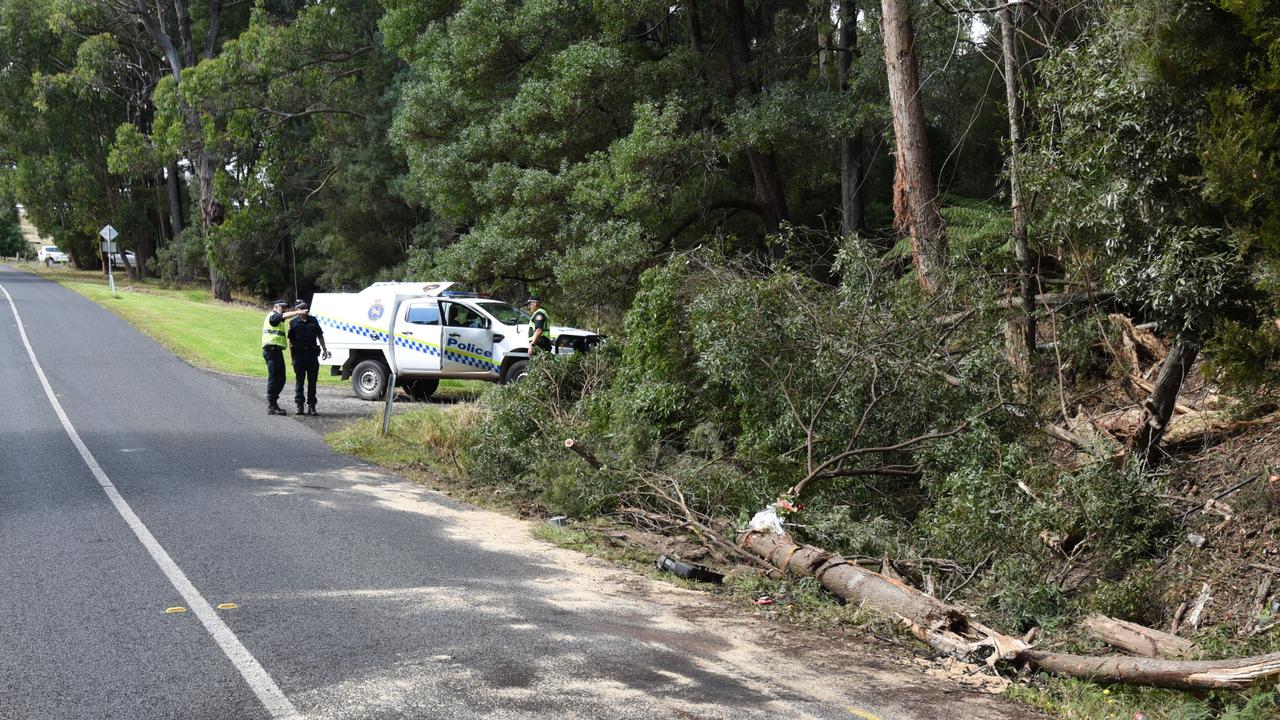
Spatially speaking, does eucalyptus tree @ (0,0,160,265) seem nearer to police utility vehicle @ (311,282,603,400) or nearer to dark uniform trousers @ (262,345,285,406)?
police utility vehicle @ (311,282,603,400)

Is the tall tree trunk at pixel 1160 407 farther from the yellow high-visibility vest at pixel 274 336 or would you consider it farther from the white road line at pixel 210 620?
the yellow high-visibility vest at pixel 274 336

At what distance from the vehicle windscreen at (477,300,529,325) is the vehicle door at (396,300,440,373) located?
94cm

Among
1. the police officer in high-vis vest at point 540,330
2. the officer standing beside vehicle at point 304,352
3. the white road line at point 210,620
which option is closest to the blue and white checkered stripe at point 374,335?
the officer standing beside vehicle at point 304,352

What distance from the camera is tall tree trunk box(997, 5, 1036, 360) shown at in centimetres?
1034

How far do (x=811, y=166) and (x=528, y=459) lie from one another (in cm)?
1240

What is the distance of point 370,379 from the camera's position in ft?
63.8

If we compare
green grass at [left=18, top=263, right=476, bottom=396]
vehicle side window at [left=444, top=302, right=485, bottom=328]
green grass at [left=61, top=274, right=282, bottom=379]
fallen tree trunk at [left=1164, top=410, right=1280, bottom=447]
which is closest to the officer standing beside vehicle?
vehicle side window at [left=444, top=302, right=485, bottom=328]

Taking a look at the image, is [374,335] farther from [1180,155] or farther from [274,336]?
[1180,155]

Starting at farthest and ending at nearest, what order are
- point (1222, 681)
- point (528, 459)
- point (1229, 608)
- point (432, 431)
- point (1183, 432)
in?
point (432, 431) < point (528, 459) < point (1183, 432) < point (1229, 608) < point (1222, 681)

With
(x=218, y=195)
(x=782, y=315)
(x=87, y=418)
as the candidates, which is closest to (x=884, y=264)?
(x=782, y=315)

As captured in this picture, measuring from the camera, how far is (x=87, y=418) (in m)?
15.1

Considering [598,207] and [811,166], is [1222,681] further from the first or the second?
[811,166]

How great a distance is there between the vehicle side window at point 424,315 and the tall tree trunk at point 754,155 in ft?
21.6

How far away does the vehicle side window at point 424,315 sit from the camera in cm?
1902
